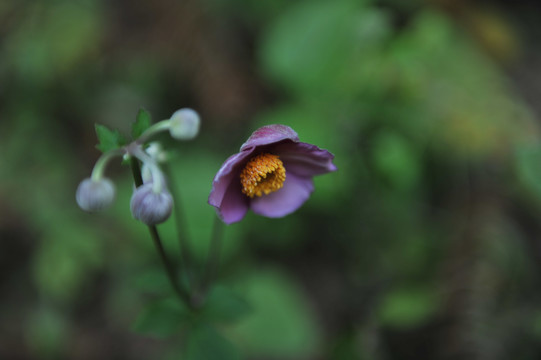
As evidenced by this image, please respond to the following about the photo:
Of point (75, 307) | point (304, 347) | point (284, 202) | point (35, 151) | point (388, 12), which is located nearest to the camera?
point (284, 202)

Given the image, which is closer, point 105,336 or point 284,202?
point 284,202

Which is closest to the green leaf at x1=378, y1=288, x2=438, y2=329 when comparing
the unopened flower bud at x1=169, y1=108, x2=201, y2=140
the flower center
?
the flower center

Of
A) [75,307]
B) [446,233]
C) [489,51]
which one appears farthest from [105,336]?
[489,51]

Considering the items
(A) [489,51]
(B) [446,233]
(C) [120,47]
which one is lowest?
(B) [446,233]

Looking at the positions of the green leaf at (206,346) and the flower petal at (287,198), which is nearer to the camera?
the flower petal at (287,198)

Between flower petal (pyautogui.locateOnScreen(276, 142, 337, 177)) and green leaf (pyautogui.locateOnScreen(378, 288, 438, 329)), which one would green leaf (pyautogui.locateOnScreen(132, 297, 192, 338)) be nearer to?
flower petal (pyautogui.locateOnScreen(276, 142, 337, 177))

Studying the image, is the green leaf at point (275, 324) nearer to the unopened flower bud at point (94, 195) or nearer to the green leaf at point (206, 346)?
the green leaf at point (206, 346)

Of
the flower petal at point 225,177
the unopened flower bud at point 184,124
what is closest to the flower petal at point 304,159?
the flower petal at point 225,177

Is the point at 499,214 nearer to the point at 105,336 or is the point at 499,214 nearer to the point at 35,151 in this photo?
the point at 105,336
